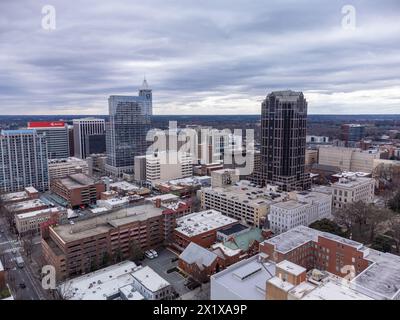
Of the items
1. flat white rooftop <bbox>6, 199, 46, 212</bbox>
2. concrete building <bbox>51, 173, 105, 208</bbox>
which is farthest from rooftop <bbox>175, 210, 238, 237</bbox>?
flat white rooftop <bbox>6, 199, 46, 212</bbox>

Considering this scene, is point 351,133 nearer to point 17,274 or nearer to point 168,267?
point 168,267

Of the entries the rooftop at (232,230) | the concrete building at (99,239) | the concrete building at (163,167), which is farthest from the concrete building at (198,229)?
the concrete building at (163,167)

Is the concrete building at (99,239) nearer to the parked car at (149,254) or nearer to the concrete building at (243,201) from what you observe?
the parked car at (149,254)

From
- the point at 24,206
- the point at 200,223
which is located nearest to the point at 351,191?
the point at 200,223

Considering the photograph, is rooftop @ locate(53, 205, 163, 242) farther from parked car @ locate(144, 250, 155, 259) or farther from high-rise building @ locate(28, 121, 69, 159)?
high-rise building @ locate(28, 121, 69, 159)

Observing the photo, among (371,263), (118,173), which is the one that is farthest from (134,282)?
(118,173)

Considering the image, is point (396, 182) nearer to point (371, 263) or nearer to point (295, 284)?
point (371, 263)
